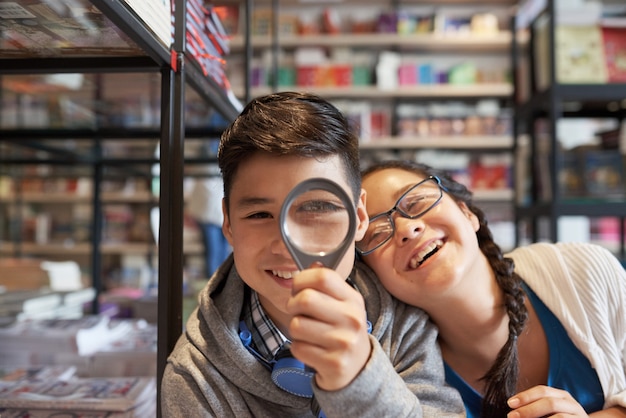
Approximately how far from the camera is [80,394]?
112 cm

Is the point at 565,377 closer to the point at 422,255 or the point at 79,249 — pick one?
the point at 422,255

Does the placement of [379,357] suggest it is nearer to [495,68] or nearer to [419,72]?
[419,72]

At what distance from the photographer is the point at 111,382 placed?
1.22 metres

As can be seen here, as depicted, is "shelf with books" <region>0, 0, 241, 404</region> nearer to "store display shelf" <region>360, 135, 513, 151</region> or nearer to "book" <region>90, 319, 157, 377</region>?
"book" <region>90, 319, 157, 377</region>

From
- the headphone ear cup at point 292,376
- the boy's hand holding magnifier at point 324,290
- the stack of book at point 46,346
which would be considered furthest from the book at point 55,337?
the boy's hand holding magnifier at point 324,290

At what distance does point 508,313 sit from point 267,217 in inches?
Result: 23.2

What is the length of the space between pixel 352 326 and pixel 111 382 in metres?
0.87

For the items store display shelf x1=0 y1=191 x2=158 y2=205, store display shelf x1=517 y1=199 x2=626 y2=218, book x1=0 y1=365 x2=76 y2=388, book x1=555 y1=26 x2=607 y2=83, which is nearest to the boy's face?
book x1=0 y1=365 x2=76 y2=388

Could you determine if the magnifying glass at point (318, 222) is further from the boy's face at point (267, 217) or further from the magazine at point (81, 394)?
the magazine at point (81, 394)

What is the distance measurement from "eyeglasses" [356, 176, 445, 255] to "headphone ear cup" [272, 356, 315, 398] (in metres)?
0.30

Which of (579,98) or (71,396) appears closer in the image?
(71,396)

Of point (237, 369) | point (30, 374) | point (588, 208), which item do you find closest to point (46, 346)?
point (30, 374)

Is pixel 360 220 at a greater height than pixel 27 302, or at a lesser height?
greater

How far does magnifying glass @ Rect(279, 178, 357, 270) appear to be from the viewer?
1.97 ft
